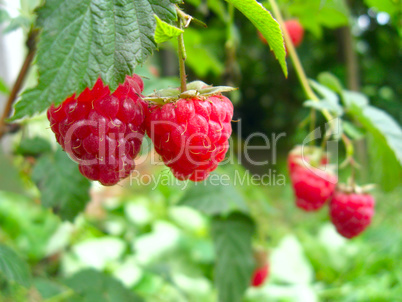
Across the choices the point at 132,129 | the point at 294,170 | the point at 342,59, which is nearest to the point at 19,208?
the point at 294,170

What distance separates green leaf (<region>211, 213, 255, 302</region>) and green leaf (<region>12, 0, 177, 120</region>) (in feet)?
2.34

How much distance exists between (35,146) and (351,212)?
29.7 inches

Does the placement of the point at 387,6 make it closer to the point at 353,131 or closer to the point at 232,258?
the point at 353,131

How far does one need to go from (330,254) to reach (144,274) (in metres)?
1.06

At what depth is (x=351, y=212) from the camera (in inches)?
32.7

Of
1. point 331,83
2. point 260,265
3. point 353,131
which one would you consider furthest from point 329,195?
point 260,265

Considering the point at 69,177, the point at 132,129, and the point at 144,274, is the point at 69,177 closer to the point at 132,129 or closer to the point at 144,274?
the point at 132,129

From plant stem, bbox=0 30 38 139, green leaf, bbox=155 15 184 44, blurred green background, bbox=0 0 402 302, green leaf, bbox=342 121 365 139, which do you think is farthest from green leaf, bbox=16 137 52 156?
green leaf, bbox=342 121 365 139

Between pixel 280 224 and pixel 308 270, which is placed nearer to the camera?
pixel 308 270

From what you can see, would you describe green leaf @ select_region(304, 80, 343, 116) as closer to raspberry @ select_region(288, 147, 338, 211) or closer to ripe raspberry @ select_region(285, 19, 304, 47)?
raspberry @ select_region(288, 147, 338, 211)

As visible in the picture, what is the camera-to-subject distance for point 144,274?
4.39 feet

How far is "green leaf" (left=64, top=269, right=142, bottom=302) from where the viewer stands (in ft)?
2.48

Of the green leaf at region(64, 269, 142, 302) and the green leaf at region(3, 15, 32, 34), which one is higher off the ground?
the green leaf at region(3, 15, 32, 34)

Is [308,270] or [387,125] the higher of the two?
[387,125]
